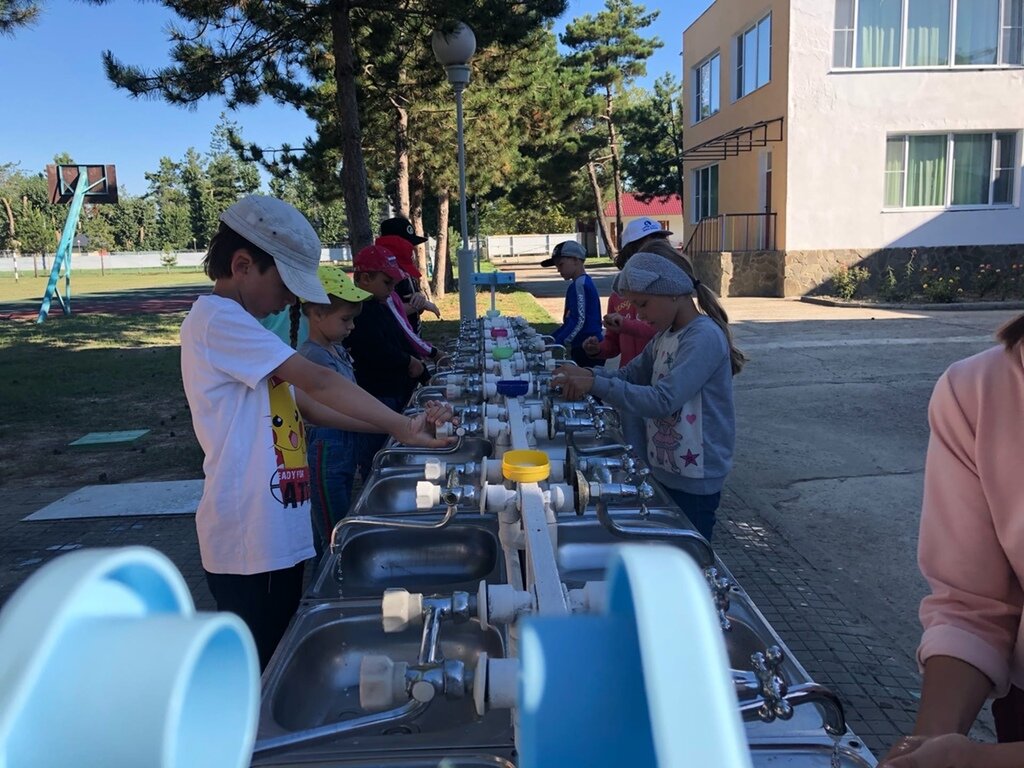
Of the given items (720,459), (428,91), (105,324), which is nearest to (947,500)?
(720,459)

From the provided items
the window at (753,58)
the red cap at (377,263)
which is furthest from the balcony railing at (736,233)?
the red cap at (377,263)

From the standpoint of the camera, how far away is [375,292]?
13.5ft

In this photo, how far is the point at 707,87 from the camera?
23.0m

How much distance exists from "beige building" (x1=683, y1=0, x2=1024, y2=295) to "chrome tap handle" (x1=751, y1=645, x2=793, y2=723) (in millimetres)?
17484

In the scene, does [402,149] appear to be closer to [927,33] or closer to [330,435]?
[927,33]

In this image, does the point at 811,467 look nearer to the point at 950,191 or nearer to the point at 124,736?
the point at 124,736

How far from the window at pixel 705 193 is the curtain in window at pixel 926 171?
5819 millimetres

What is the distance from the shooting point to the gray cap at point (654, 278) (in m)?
2.72

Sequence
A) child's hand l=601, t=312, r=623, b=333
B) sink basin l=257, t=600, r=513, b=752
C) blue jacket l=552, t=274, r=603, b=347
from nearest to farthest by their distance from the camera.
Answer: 1. sink basin l=257, t=600, r=513, b=752
2. child's hand l=601, t=312, r=623, b=333
3. blue jacket l=552, t=274, r=603, b=347

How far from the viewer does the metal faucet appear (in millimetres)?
1307

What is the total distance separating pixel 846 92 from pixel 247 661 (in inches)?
756

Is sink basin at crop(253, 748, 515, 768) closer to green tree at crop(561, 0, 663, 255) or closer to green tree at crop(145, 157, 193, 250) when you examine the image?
green tree at crop(561, 0, 663, 255)

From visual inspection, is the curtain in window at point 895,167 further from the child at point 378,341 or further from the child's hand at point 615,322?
the child at point 378,341

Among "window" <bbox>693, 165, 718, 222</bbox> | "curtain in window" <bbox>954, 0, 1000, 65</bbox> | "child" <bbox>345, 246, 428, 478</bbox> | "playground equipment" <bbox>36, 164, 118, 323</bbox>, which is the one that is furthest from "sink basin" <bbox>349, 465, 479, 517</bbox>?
"window" <bbox>693, 165, 718, 222</bbox>
